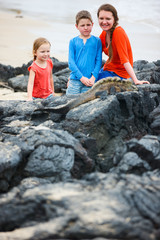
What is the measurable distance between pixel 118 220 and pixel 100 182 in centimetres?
41

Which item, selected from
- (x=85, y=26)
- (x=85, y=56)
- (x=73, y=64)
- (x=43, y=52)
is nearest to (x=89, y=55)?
(x=85, y=56)

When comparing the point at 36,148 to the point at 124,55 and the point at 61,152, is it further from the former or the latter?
the point at 124,55

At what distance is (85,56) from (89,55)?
8 cm

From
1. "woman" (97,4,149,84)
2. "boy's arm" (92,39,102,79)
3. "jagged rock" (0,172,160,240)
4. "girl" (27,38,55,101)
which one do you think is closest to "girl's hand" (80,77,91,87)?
"boy's arm" (92,39,102,79)

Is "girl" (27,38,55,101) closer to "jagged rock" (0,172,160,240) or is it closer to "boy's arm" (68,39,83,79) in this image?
"boy's arm" (68,39,83,79)

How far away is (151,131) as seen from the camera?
3.51 m

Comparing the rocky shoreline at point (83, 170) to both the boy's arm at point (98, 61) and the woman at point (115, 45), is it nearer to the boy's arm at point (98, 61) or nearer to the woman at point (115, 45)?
the woman at point (115, 45)

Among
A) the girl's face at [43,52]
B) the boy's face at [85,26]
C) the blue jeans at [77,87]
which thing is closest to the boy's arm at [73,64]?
the blue jeans at [77,87]

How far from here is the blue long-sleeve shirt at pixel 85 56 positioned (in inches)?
195

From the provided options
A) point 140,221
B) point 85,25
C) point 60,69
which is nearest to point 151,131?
point 140,221

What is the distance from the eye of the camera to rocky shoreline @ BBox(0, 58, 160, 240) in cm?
163

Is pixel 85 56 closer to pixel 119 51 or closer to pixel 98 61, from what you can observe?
pixel 98 61

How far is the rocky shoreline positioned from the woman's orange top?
74 cm

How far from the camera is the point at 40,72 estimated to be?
527 centimetres
